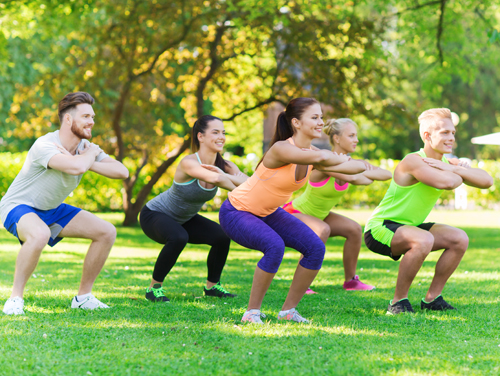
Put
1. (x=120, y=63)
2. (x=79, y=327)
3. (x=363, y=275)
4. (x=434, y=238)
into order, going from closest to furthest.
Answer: (x=79, y=327) → (x=434, y=238) → (x=363, y=275) → (x=120, y=63)

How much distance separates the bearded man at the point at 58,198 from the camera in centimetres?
460

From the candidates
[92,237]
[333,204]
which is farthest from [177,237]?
[333,204]

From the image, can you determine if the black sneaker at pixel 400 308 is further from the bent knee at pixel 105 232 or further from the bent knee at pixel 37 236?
the bent knee at pixel 37 236

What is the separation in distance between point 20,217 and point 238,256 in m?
5.56

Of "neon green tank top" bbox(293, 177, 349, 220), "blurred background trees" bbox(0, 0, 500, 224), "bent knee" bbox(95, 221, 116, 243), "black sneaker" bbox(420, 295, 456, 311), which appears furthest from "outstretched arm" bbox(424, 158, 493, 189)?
"blurred background trees" bbox(0, 0, 500, 224)

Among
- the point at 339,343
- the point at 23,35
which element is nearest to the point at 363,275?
the point at 339,343

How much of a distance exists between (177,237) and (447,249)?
2.70 m

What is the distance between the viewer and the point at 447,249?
16.7ft

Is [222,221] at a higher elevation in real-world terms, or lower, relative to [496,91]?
lower

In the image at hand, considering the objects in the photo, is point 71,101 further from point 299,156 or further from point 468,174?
point 468,174

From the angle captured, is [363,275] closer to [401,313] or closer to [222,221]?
[401,313]

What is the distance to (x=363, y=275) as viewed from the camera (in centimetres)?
747

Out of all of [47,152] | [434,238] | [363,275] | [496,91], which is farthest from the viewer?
[496,91]

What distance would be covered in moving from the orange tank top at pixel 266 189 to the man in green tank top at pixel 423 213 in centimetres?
114
